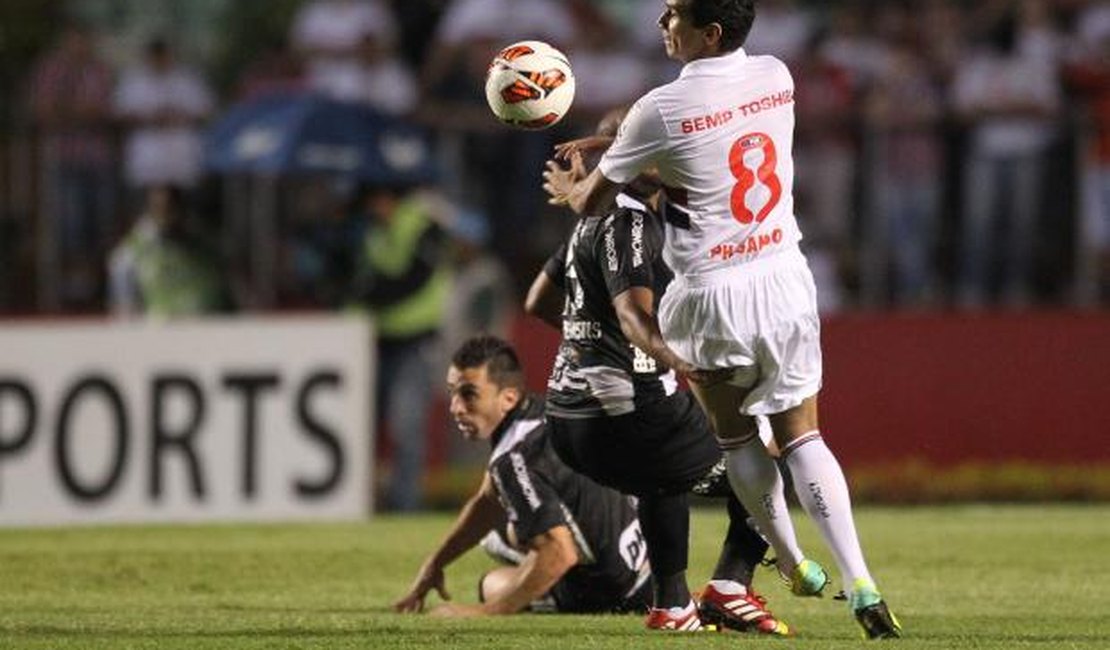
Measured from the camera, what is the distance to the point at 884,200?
19.8 meters

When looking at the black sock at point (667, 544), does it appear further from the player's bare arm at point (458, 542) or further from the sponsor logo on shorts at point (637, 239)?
the player's bare arm at point (458, 542)

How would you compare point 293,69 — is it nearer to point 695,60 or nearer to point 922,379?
point 922,379

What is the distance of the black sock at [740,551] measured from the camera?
10.2 meters

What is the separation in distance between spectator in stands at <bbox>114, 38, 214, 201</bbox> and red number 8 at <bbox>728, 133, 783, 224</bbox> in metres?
12.5

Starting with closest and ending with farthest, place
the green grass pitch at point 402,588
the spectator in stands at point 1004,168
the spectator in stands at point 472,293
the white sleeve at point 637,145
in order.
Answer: the white sleeve at point 637,145, the green grass pitch at point 402,588, the spectator in stands at point 1004,168, the spectator in stands at point 472,293

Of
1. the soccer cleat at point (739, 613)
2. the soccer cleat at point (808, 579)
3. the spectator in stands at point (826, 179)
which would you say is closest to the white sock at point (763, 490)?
the soccer cleat at point (808, 579)

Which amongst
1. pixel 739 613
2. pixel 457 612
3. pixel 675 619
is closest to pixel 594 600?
pixel 457 612

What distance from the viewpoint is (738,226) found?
9.52 metres

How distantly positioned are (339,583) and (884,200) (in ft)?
25.6

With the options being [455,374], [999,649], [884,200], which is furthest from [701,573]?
[884,200]

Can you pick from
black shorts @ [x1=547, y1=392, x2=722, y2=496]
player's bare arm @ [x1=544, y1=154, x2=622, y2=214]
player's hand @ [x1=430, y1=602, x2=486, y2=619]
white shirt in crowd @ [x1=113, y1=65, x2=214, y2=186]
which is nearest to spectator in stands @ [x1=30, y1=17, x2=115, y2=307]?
white shirt in crowd @ [x1=113, y1=65, x2=214, y2=186]

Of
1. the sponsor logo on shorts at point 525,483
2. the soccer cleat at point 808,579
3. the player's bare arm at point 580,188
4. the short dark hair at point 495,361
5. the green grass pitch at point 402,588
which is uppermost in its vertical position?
the player's bare arm at point 580,188

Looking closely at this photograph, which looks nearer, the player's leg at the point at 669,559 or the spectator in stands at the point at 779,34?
the player's leg at the point at 669,559

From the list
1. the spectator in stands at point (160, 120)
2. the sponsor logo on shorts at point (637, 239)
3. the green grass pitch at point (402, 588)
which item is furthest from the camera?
the spectator in stands at point (160, 120)
